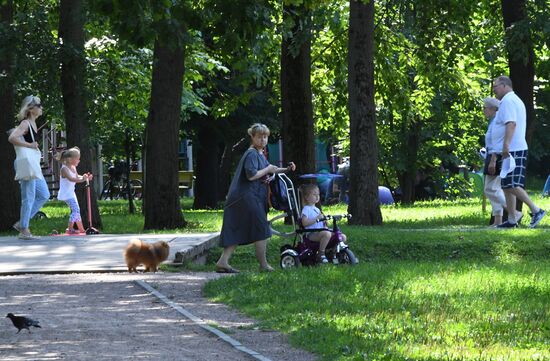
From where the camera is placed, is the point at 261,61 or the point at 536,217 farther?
the point at 261,61

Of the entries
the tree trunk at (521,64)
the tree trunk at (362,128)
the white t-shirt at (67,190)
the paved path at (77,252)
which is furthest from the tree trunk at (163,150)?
the tree trunk at (521,64)

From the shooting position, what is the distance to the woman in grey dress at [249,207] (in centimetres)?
1509

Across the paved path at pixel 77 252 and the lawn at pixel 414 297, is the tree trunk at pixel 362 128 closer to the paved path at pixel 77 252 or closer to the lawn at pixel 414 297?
the lawn at pixel 414 297

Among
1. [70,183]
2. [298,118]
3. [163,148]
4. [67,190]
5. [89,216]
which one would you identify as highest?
[298,118]

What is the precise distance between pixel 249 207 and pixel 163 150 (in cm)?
792

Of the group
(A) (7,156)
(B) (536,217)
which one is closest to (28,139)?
A: (A) (7,156)

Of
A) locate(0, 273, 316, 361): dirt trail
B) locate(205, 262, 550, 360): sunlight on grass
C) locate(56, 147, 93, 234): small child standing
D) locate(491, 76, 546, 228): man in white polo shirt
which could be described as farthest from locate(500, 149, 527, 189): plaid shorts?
locate(56, 147, 93, 234): small child standing

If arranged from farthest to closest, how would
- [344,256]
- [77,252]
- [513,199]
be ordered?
[513,199]
[77,252]
[344,256]

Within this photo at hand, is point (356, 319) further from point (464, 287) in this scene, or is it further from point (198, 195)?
point (198, 195)

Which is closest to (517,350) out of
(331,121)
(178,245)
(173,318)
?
→ (173,318)

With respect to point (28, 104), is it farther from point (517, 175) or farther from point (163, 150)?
point (517, 175)

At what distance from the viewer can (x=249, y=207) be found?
15188 mm

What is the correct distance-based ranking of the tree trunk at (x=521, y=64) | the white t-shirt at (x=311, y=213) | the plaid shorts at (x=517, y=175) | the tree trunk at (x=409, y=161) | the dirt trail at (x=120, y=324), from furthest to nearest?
the tree trunk at (x=409, y=161) < the tree trunk at (x=521, y=64) < the plaid shorts at (x=517, y=175) < the white t-shirt at (x=311, y=213) < the dirt trail at (x=120, y=324)

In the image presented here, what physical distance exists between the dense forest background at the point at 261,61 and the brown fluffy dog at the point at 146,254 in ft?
7.27
